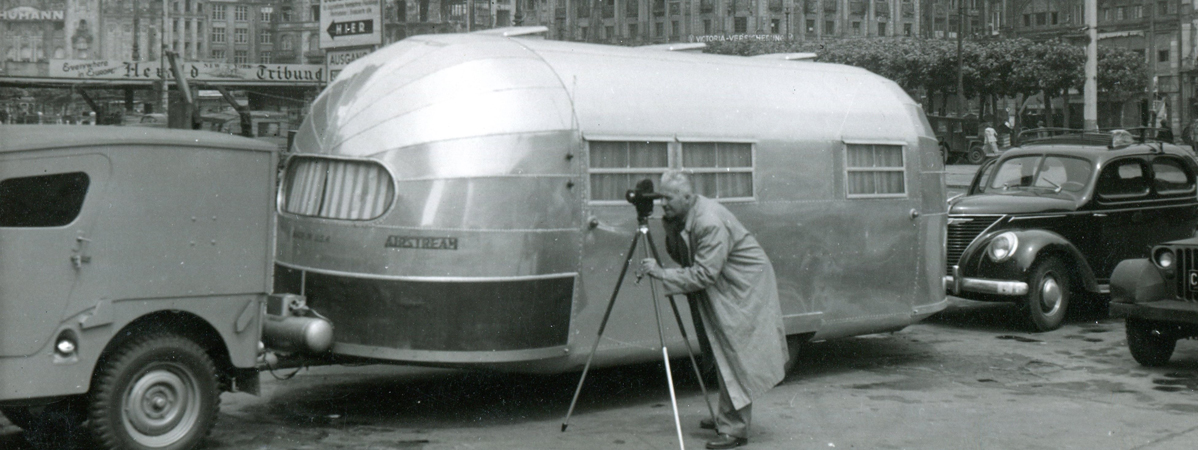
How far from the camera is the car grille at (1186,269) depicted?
9398 mm

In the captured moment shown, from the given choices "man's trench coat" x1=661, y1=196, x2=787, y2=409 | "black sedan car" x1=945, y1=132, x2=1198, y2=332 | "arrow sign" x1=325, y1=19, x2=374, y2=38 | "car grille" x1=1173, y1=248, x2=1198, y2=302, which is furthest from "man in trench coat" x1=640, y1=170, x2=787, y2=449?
"arrow sign" x1=325, y1=19, x2=374, y2=38

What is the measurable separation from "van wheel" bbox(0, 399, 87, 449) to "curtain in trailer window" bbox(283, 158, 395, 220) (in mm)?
1835

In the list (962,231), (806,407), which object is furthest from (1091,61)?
(806,407)

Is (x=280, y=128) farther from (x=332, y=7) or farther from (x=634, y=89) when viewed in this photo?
(x=634, y=89)

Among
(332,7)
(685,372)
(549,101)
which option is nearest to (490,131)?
(549,101)

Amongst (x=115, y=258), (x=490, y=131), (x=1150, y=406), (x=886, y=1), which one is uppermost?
(x=886, y=1)

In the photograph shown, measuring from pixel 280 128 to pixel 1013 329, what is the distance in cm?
4531

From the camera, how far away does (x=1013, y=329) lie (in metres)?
12.4

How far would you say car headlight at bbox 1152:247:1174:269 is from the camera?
9664mm

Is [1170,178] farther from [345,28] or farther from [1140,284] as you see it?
[345,28]

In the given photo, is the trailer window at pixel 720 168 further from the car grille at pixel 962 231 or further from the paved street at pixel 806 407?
Answer: the car grille at pixel 962 231

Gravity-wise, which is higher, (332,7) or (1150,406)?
(332,7)

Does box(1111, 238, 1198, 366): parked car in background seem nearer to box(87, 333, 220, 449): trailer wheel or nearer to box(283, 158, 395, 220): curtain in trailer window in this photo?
box(283, 158, 395, 220): curtain in trailer window

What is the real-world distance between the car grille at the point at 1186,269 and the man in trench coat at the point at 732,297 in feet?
14.0
